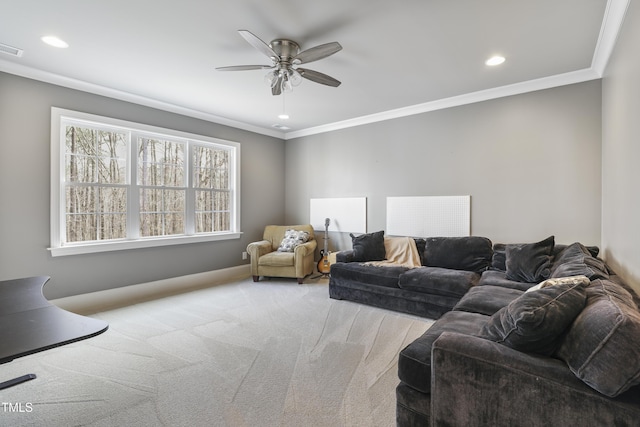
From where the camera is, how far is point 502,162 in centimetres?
388

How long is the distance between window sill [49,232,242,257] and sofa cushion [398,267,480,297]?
3143 mm

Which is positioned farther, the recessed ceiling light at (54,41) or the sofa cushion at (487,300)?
the recessed ceiling light at (54,41)

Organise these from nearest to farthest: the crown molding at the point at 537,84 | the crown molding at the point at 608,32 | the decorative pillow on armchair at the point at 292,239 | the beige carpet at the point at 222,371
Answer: the beige carpet at the point at 222,371 < the crown molding at the point at 608,32 < the crown molding at the point at 537,84 < the decorative pillow on armchair at the point at 292,239

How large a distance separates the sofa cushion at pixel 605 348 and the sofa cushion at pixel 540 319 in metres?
0.04

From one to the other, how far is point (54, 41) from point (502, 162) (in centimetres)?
498

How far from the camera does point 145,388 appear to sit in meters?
2.04

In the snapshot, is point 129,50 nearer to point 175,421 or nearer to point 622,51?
point 175,421

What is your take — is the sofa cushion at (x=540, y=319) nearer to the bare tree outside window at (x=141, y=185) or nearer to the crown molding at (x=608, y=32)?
the crown molding at (x=608, y=32)

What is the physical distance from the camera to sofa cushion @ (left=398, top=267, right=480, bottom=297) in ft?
10.4

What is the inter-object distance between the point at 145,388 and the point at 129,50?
293cm

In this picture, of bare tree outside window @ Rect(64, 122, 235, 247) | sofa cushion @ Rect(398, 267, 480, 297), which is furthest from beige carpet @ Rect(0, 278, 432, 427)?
bare tree outside window @ Rect(64, 122, 235, 247)

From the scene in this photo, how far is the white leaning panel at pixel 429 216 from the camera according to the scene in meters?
4.16

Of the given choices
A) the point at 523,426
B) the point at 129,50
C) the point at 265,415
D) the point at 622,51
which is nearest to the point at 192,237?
the point at 129,50

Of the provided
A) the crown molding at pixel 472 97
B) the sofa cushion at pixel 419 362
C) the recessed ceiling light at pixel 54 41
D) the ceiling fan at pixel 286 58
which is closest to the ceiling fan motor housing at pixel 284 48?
the ceiling fan at pixel 286 58
